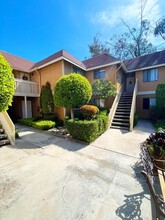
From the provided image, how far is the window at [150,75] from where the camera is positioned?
13.8 metres

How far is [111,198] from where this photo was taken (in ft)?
9.96

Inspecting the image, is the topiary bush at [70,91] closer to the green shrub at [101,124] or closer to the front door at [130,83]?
the green shrub at [101,124]

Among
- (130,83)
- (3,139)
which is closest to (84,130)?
(3,139)

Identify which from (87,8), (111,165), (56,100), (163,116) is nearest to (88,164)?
(111,165)

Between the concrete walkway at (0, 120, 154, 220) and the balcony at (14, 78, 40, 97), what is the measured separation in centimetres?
719

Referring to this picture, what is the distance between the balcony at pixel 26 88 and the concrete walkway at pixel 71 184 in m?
7.19

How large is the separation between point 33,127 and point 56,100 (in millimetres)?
3408

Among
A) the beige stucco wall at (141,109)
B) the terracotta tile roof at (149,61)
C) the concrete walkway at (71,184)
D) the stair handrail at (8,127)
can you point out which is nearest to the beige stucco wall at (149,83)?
the terracotta tile roof at (149,61)

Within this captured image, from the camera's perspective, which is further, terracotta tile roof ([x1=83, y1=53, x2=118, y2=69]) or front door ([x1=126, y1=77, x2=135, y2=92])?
front door ([x1=126, y1=77, x2=135, y2=92])

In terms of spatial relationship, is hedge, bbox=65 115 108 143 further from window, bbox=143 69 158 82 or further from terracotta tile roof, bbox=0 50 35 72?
window, bbox=143 69 158 82

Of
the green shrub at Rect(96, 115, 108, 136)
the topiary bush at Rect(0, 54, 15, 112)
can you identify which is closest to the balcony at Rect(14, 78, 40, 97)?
the green shrub at Rect(96, 115, 108, 136)

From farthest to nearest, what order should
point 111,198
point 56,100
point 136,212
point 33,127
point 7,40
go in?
point 7,40, point 33,127, point 56,100, point 111,198, point 136,212

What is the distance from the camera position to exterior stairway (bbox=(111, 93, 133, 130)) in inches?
399

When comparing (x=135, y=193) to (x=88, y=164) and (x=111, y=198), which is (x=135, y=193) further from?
(x=88, y=164)
